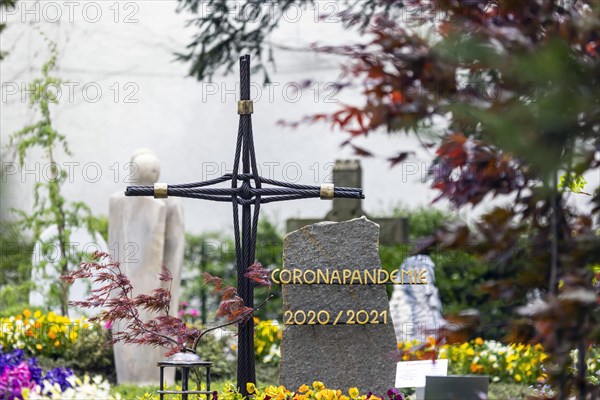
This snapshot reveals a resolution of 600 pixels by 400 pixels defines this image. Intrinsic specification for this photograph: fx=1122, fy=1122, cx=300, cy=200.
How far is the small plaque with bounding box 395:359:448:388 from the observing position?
22.6ft

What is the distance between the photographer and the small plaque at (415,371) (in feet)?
22.6

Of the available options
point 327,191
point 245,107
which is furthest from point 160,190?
point 327,191

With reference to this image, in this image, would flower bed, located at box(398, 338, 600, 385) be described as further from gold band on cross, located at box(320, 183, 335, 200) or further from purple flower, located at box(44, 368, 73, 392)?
purple flower, located at box(44, 368, 73, 392)

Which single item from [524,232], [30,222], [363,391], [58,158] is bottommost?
[363,391]

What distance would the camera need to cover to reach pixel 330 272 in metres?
7.02

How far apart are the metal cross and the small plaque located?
152 cm

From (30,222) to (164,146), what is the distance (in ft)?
7.82

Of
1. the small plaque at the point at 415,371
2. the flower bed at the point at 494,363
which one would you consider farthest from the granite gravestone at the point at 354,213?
the small plaque at the point at 415,371

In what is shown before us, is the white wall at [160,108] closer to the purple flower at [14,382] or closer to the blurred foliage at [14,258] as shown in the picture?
the blurred foliage at [14,258]

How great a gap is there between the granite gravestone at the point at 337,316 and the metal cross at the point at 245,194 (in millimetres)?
1313

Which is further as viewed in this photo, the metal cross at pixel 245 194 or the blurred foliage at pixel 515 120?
the metal cross at pixel 245 194

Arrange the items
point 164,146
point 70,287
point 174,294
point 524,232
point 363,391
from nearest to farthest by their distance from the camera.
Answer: point 524,232 → point 363,391 → point 174,294 → point 70,287 → point 164,146

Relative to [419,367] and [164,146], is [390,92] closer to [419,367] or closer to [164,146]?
[419,367]

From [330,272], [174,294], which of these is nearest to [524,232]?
[330,272]
